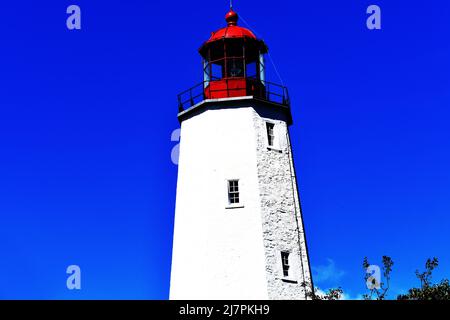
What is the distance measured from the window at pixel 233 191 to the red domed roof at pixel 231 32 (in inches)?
322

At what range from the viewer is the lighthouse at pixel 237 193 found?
3653 cm

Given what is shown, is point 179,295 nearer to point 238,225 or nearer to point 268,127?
→ point 238,225

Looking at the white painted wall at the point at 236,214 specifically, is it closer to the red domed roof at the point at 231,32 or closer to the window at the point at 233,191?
the window at the point at 233,191

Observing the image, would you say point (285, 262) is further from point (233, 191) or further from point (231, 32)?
point (231, 32)

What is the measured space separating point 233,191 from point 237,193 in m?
0.22

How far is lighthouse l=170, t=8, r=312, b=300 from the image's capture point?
36531 millimetres

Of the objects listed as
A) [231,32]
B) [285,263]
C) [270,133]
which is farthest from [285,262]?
[231,32]

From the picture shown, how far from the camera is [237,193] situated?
124 ft

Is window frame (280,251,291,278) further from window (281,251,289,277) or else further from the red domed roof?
the red domed roof

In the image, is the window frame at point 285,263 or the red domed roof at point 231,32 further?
the red domed roof at point 231,32

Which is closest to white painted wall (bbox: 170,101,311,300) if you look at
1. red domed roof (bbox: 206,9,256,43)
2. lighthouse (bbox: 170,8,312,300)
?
lighthouse (bbox: 170,8,312,300)

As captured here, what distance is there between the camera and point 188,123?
40562mm

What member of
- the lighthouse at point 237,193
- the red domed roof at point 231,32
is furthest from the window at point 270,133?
the red domed roof at point 231,32
